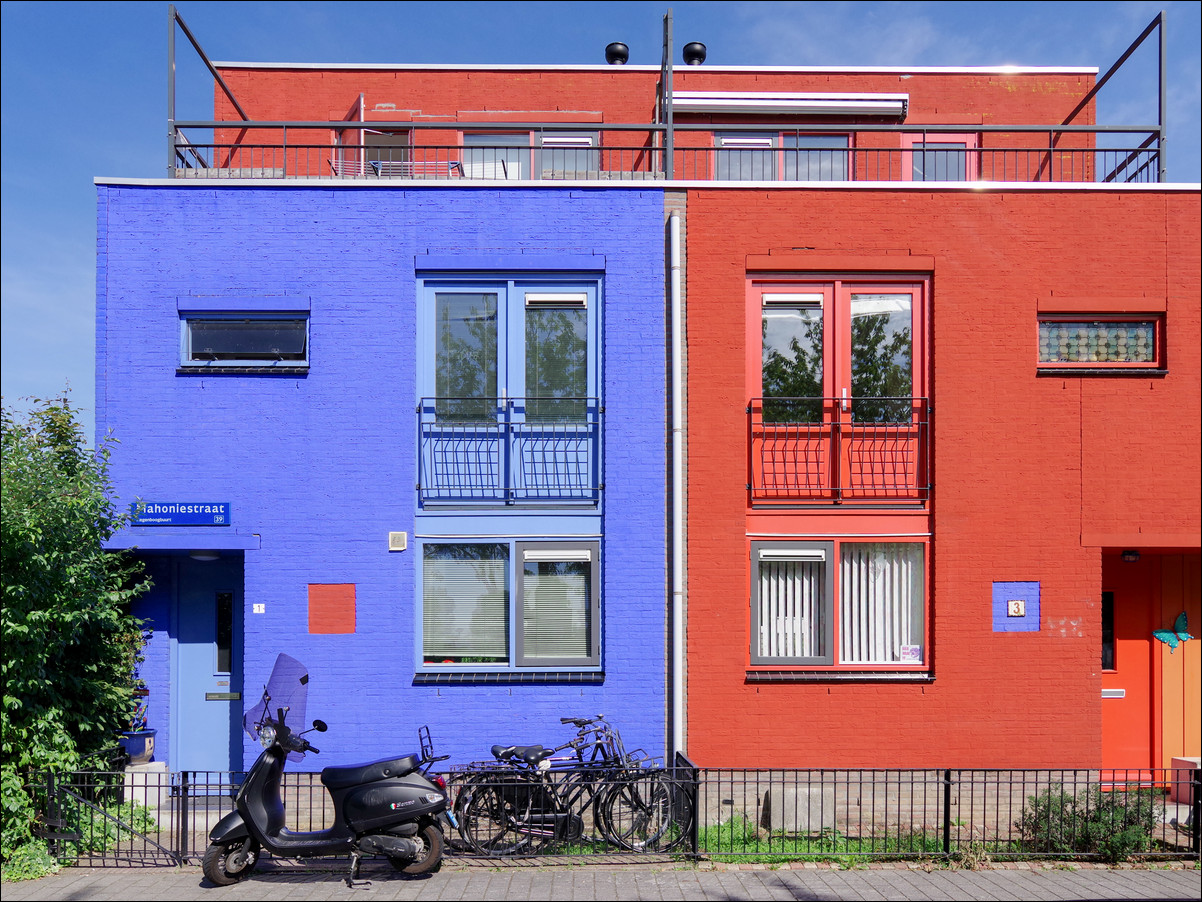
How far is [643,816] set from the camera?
8.44 metres

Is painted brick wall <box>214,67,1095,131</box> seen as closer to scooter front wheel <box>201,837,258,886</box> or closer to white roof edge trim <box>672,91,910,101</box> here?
white roof edge trim <box>672,91,910,101</box>

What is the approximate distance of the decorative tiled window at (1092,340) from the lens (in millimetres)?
10539

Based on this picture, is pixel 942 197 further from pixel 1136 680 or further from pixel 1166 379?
pixel 1136 680

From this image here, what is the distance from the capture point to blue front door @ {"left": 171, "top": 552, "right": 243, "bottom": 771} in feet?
34.1

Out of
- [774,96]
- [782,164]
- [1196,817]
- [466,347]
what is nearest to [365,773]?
[466,347]

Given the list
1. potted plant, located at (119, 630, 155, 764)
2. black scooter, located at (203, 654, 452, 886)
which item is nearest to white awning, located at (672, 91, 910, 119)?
black scooter, located at (203, 654, 452, 886)

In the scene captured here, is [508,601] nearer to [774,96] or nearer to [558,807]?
[558,807]

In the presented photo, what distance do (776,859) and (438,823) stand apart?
10.6 ft

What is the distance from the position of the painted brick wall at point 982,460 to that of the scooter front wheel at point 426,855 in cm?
345

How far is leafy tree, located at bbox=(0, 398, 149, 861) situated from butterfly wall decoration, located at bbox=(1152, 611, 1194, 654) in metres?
12.4

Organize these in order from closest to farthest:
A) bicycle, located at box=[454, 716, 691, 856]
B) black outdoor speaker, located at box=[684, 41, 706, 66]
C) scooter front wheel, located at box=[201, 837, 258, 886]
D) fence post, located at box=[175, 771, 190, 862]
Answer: scooter front wheel, located at box=[201, 837, 258, 886] → fence post, located at box=[175, 771, 190, 862] → bicycle, located at box=[454, 716, 691, 856] → black outdoor speaker, located at box=[684, 41, 706, 66]

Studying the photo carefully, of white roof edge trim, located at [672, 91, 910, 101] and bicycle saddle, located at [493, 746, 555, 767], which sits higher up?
white roof edge trim, located at [672, 91, 910, 101]

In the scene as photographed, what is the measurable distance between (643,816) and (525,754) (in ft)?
4.26

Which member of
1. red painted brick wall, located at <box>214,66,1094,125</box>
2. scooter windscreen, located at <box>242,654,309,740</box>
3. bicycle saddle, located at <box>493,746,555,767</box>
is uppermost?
red painted brick wall, located at <box>214,66,1094,125</box>
